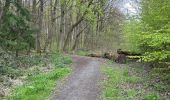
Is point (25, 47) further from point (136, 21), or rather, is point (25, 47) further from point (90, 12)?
point (90, 12)

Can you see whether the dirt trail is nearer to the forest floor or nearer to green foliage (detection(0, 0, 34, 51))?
the forest floor

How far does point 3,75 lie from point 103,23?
45.5 meters

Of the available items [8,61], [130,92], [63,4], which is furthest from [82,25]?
[130,92]

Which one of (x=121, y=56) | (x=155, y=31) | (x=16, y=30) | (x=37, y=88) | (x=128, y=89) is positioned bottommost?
(x=128, y=89)

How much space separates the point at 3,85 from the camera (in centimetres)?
1778

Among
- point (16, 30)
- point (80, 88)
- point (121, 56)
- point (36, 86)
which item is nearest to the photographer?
point (36, 86)

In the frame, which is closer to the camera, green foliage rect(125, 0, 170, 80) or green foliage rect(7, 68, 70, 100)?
green foliage rect(7, 68, 70, 100)

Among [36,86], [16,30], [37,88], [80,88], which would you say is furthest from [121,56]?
[37,88]

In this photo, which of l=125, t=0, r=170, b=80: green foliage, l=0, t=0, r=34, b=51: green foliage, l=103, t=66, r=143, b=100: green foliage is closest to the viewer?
l=103, t=66, r=143, b=100: green foliage

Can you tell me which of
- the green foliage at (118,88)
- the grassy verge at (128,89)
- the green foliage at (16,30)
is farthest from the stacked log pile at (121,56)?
the grassy verge at (128,89)

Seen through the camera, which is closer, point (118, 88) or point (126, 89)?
point (126, 89)

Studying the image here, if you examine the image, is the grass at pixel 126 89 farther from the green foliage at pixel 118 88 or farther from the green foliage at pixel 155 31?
the green foliage at pixel 155 31

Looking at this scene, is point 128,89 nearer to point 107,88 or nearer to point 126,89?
point 126,89

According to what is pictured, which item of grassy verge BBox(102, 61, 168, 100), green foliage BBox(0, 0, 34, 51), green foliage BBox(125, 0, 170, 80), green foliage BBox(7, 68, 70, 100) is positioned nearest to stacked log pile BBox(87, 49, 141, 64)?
green foliage BBox(125, 0, 170, 80)
